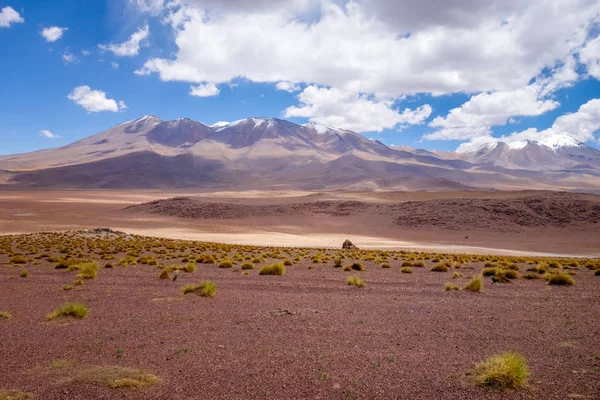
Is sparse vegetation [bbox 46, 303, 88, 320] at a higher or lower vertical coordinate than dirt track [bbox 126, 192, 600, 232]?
lower

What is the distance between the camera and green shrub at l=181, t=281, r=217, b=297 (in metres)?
13.0

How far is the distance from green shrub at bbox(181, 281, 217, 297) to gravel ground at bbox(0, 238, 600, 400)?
0.33 m

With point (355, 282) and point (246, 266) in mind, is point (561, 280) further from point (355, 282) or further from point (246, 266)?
point (246, 266)

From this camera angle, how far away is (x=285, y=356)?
749 centimetres

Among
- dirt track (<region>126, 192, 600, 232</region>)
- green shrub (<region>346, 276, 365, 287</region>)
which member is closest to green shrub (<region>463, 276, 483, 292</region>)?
green shrub (<region>346, 276, 365, 287</region>)

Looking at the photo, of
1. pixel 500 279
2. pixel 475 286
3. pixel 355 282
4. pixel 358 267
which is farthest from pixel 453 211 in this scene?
pixel 355 282

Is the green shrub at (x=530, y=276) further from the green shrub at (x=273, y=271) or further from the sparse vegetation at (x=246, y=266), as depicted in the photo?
the sparse vegetation at (x=246, y=266)

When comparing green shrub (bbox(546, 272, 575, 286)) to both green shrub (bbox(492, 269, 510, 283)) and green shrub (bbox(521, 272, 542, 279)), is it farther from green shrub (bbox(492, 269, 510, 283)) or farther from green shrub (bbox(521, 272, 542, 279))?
green shrub (bbox(492, 269, 510, 283))

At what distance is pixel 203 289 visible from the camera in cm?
1318

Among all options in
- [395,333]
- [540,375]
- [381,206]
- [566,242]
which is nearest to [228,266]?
[395,333]

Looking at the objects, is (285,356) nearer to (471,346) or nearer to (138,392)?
(138,392)

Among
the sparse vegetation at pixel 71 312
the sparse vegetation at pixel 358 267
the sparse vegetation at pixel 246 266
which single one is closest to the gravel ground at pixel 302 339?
the sparse vegetation at pixel 71 312

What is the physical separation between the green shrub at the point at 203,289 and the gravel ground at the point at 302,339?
33 centimetres

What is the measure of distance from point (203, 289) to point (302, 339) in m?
5.49
